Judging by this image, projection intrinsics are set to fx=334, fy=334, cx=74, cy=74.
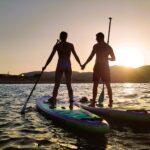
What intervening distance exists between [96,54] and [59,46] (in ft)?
6.33

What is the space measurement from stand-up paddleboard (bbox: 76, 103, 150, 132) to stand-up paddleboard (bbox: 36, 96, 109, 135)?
1390 millimetres

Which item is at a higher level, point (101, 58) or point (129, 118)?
point (101, 58)

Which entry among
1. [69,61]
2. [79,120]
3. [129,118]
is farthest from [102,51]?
[79,120]

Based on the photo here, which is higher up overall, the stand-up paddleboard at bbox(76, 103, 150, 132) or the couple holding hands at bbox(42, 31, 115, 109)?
the couple holding hands at bbox(42, 31, 115, 109)

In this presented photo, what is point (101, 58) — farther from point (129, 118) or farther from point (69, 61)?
point (129, 118)

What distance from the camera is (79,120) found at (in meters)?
10.6

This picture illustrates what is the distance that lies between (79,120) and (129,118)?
2555 millimetres

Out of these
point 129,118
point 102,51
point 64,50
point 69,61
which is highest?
point 102,51

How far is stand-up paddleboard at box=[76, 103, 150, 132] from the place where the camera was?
1189cm

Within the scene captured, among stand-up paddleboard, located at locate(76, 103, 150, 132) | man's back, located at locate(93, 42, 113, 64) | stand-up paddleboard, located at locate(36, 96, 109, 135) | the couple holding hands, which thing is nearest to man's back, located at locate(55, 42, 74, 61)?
the couple holding hands

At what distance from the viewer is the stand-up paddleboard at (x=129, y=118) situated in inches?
468

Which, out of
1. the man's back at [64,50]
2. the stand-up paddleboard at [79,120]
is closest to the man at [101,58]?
the man's back at [64,50]

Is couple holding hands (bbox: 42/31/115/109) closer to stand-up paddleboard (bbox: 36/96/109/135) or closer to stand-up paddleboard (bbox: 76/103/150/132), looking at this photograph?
stand-up paddleboard (bbox: 36/96/109/135)

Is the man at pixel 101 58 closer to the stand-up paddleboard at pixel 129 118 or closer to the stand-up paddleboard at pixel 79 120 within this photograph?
the stand-up paddleboard at pixel 129 118
